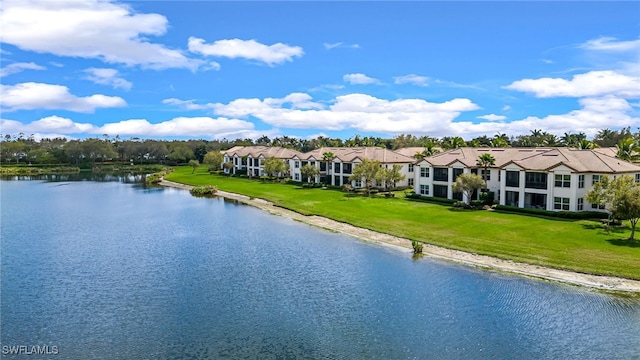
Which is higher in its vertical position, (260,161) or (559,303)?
(260,161)

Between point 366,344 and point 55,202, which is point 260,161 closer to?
point 55,202

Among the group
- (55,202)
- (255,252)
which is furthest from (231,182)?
(255,252)

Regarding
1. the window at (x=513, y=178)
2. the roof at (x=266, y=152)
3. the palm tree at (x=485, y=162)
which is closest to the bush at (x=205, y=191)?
→ the roof at (x=266, y=152)

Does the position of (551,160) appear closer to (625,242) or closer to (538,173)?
(538,173)

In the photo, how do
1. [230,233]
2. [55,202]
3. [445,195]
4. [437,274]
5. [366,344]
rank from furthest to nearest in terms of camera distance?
1. [55,202]
2. [445,195]
3. [230,233]
4. [437,274]
5. [366,344]

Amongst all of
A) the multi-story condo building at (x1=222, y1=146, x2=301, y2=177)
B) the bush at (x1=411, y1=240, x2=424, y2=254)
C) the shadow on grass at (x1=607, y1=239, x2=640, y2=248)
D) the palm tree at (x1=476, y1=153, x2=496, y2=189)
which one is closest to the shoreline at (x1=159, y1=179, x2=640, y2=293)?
the bush at (x1=411, y1=240, x2=424, y2=254)

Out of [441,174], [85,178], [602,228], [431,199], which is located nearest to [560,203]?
[602,228]
